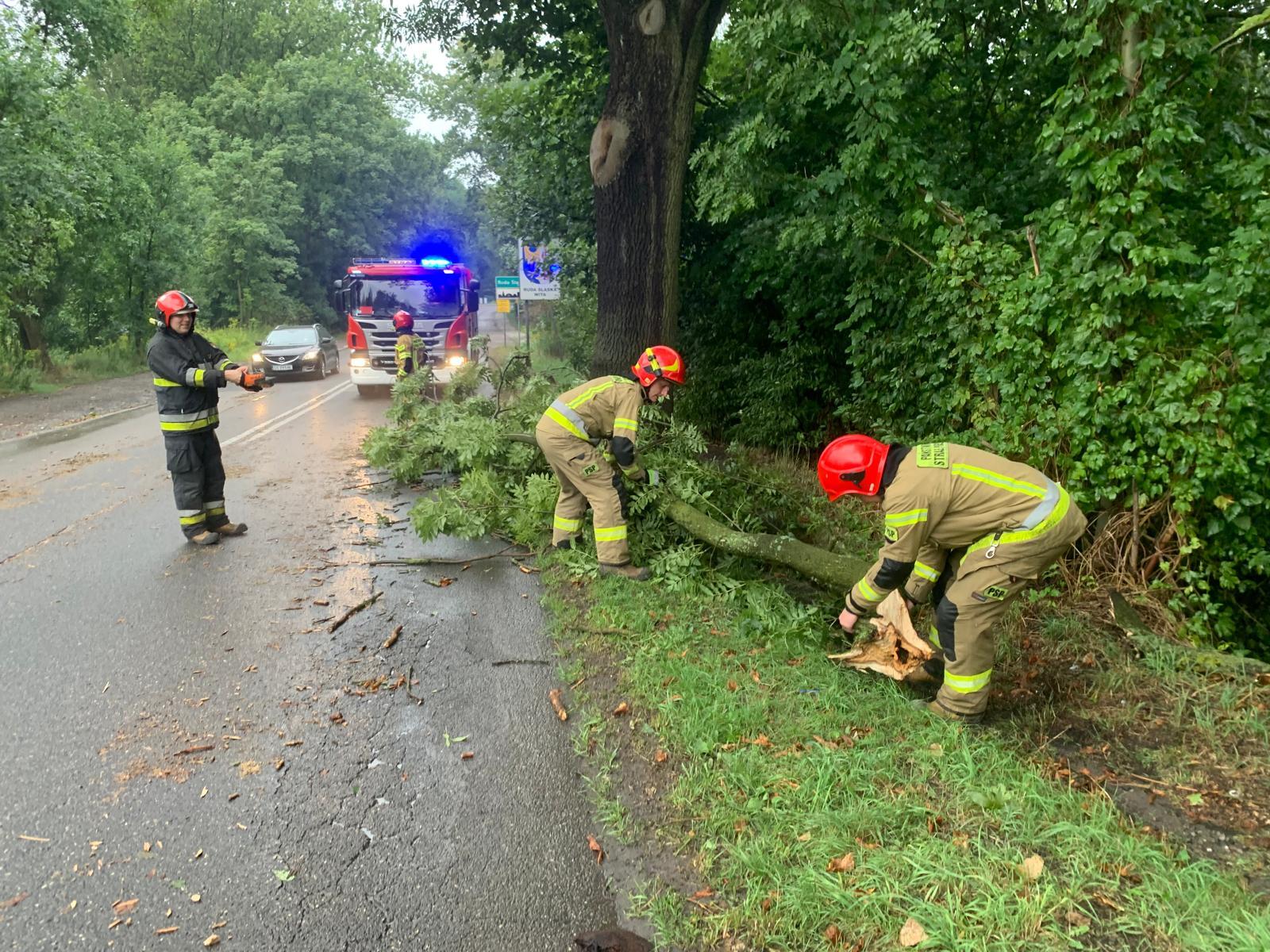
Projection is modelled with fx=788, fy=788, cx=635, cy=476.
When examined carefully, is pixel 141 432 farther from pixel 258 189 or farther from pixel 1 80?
pixel 258 189

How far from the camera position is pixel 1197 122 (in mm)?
4332

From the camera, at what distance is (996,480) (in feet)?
11.6

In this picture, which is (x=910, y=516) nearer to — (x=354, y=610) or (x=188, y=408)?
(x=354, y=610)

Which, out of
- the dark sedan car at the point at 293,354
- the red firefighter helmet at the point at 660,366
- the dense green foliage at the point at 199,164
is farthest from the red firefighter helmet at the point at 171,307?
the dark sedan car at the point at 293,354

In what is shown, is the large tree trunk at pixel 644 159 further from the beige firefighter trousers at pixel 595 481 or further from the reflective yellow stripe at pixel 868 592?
the reflective yellow stripe at pixel 868 592

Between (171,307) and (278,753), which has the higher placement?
(171,307)

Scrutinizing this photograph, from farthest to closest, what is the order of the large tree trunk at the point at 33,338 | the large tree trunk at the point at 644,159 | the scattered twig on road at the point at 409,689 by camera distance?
the large tree trunk at the point at 33,338, the large tree trunk at the point at 644,159, the scattered twig on road at the point at 409,689

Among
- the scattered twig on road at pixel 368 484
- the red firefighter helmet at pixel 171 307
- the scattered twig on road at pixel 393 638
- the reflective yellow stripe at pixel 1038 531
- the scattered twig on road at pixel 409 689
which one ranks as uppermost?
the red firefighter helmet at pixel 171 307

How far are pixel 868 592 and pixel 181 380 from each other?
5.37 m

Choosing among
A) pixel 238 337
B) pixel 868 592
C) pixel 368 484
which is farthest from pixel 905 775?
pixel 238 337

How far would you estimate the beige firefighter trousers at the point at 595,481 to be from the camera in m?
5.48

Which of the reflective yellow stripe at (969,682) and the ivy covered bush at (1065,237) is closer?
the reflective yellow stripe at (969,682)

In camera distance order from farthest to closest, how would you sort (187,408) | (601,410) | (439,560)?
(187,408), (439,560), (601,410)

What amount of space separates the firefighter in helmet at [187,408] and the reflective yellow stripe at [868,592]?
5.08m
